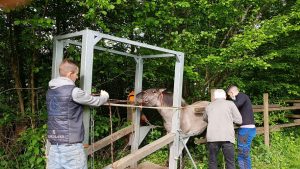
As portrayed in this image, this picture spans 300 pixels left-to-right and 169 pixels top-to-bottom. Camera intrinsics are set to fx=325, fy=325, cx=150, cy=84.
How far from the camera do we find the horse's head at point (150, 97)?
6496 millimetres

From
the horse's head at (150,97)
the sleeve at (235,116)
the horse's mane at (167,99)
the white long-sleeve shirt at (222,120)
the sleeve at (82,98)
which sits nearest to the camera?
the sleeve at (82,98)

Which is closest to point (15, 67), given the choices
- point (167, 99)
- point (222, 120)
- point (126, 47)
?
point (126, 47)

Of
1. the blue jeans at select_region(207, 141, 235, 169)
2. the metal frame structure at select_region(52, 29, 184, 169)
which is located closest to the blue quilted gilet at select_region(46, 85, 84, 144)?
the metal frame structure at select_region(52, 29, 184, 169)

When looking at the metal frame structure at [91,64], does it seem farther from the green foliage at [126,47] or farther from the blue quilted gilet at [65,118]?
the green foliage at [126,47]

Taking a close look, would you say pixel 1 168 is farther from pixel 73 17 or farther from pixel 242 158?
pixel 242 158

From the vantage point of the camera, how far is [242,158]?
6.60 metres

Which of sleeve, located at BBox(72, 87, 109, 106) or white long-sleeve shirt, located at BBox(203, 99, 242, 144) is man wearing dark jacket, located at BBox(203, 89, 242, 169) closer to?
white long-sleeve shirt, located at BBox(203, 99, 242, 144)

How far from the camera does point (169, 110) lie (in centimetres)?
666

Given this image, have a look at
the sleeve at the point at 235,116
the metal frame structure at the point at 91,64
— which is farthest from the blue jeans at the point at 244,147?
the metal frame structure at the point at 91,64

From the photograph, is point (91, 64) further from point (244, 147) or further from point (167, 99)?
point (244, 147)

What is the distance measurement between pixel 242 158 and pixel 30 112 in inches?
175

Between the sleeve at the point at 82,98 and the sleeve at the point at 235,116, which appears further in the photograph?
the sleeve at the point at 235,116

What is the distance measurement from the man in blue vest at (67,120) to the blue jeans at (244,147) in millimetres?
3753

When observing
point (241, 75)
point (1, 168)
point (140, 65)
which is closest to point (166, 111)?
point (140, 65)
